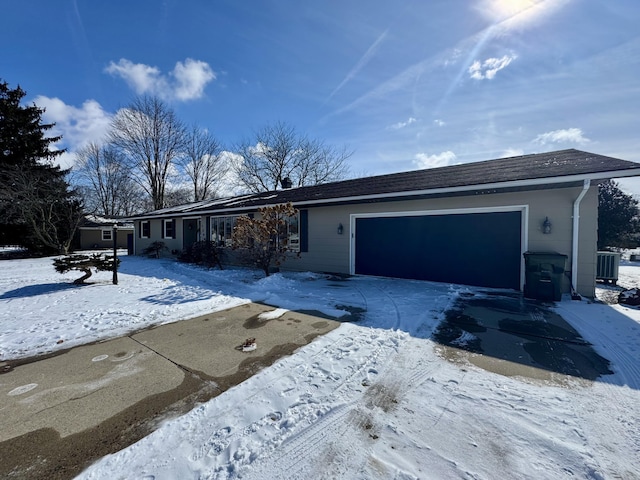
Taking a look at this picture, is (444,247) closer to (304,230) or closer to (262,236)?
(304,230)

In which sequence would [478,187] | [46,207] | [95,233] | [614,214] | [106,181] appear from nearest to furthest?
[478,187] < [614,214] < [46,207] < [95,233] < [106,181]

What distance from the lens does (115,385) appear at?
2.78 m

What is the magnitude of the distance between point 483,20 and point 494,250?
5.32 meters

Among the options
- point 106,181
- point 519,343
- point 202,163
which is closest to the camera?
point 519,343

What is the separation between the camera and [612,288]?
7.47 m

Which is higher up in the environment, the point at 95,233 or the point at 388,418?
the point at 95,233

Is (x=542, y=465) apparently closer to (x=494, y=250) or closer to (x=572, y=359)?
(x=572, y=359)

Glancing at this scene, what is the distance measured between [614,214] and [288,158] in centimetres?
2134

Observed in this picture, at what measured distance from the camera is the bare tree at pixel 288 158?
24531mm

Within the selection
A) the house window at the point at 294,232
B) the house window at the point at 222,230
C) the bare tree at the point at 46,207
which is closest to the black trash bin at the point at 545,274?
the house window at the point at 294,232

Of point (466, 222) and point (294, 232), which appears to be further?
point (294, 232)

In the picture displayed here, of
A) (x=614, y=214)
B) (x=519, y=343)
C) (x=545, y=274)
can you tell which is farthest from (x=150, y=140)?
(x=614, y=214)

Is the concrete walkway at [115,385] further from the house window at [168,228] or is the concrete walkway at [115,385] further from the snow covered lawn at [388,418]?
the house window at [168,228]

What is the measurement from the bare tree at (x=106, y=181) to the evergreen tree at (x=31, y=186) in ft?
22.5
